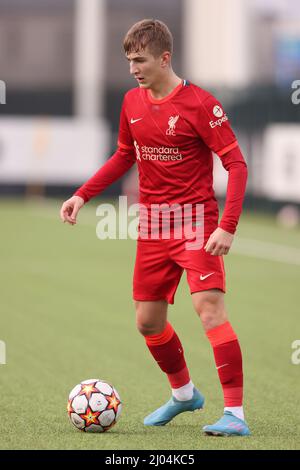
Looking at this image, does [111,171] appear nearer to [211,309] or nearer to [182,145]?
[182,145]

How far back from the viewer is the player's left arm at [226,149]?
6129 mm

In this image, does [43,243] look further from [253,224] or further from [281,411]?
[281,411]

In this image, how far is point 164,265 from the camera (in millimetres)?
6391

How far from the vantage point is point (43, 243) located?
17625 mm

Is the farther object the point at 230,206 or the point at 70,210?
the point at 70,210

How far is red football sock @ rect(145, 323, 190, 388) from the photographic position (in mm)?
6555

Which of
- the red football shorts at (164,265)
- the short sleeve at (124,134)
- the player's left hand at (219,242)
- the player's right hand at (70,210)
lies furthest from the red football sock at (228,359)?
→ the short sleeve at (124,134)

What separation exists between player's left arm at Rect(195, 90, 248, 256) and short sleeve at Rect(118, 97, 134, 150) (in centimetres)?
49

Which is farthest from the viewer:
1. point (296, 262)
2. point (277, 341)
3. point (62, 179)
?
point (62, 179)

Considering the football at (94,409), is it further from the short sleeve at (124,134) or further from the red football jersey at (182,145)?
the short sleeve at (124,134)

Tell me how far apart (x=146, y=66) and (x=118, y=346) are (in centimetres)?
356

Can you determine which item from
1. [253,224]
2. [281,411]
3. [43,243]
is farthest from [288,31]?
[281,411]

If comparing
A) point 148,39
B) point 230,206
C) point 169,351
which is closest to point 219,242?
point 230,206
